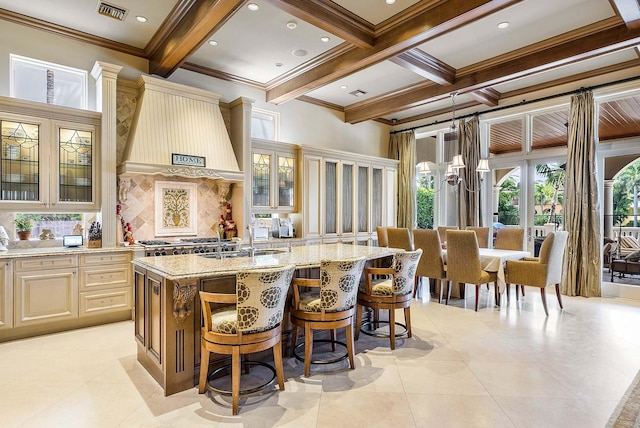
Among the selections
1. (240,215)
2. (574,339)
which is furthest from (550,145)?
(240,215)

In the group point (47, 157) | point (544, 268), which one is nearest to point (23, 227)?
point (47, 157)

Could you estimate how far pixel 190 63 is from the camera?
5.09 meters

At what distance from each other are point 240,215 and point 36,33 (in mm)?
3219

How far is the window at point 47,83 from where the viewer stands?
4.05 metres

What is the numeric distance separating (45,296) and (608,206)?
25.4 feet

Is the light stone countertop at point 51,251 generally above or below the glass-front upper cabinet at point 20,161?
below

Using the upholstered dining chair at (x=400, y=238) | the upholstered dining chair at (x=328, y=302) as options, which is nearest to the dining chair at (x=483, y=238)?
the upholstered dining chair at (x=400, y=238)

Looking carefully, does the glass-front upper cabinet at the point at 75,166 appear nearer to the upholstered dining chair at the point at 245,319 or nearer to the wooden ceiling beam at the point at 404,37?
the upholstered dining chair at the point at 245,319

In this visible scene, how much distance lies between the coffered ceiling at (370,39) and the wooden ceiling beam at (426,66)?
0.6 inches

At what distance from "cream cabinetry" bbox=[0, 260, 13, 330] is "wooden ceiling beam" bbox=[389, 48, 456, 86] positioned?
4.78 meters

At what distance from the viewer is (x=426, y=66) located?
4.97 m

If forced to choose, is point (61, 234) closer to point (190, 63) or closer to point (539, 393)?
A: point (190, 63)

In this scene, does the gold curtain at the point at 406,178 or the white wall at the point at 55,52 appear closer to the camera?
the white wall at the point at 55,52

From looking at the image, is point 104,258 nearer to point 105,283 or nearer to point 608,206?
point 105,283
